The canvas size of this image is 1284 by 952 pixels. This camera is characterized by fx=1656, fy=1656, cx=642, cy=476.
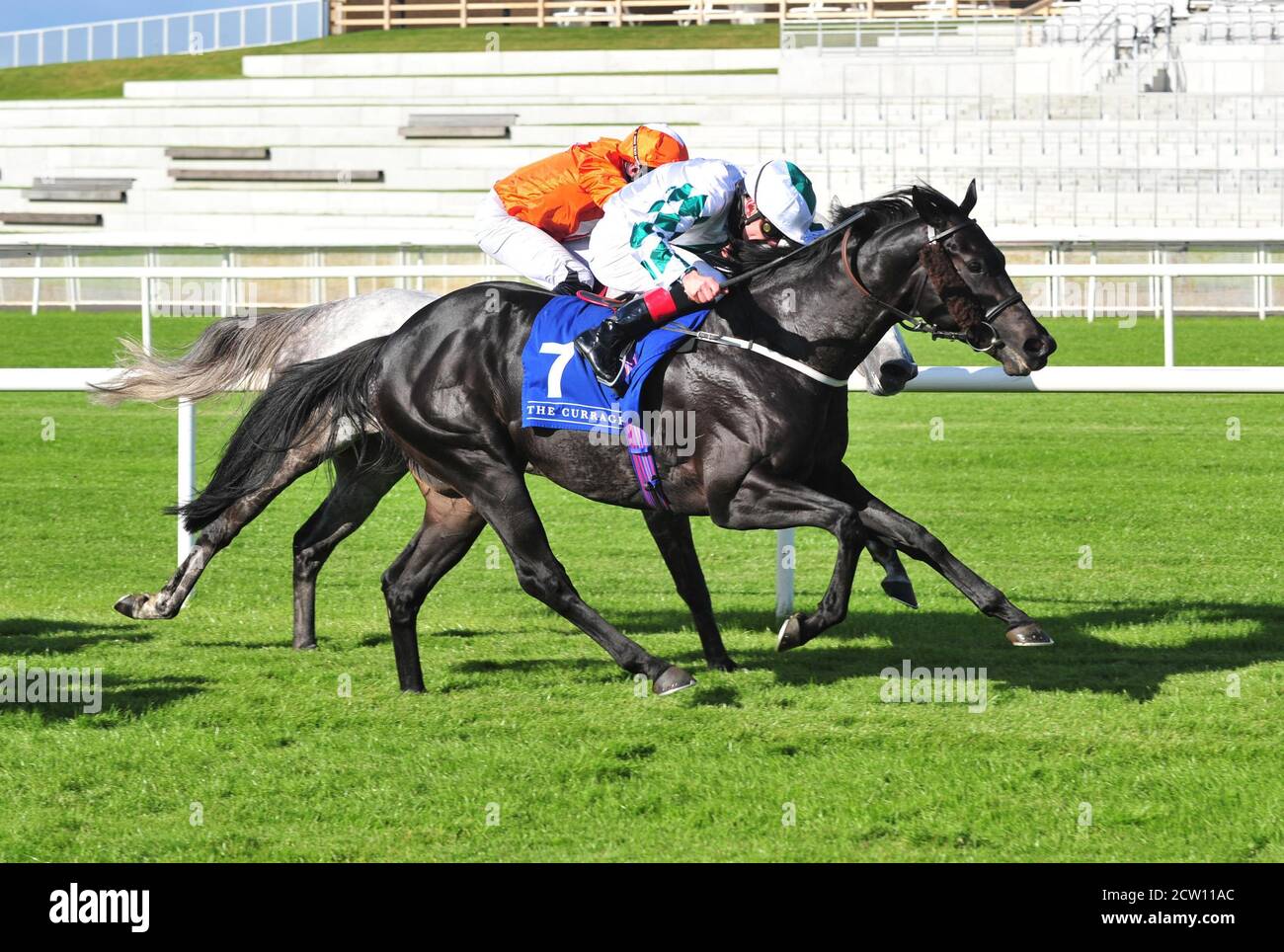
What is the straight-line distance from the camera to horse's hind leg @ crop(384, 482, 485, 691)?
4.90 m

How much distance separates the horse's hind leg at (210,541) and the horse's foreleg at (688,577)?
48.2 inches

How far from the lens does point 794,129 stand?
2477cm

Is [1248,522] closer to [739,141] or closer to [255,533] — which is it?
[255,533]

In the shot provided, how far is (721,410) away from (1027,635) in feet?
3.26

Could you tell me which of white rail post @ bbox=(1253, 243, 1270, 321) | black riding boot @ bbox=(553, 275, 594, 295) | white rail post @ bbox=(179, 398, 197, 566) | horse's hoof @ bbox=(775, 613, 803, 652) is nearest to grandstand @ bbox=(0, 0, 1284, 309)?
white rail post @ bbox=(1253, 243, 1270, 321)

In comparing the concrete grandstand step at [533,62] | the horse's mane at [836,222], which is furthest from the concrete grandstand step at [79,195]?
the horse's mane at [836,222]

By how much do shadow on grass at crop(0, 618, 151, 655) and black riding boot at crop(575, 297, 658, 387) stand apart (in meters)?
1.98

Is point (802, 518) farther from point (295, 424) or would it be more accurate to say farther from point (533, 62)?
point (533, 62)

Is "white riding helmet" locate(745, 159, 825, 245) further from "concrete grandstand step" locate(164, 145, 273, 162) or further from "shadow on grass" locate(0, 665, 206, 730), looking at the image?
"concrete grandstand step" locate(164, 145, 273, 162)

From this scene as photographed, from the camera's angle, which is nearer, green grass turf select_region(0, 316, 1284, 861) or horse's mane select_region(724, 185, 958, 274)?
green grass turf select_region(0, 316, 1284, 861)

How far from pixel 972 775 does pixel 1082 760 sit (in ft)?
0.98

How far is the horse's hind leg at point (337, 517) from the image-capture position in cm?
549
